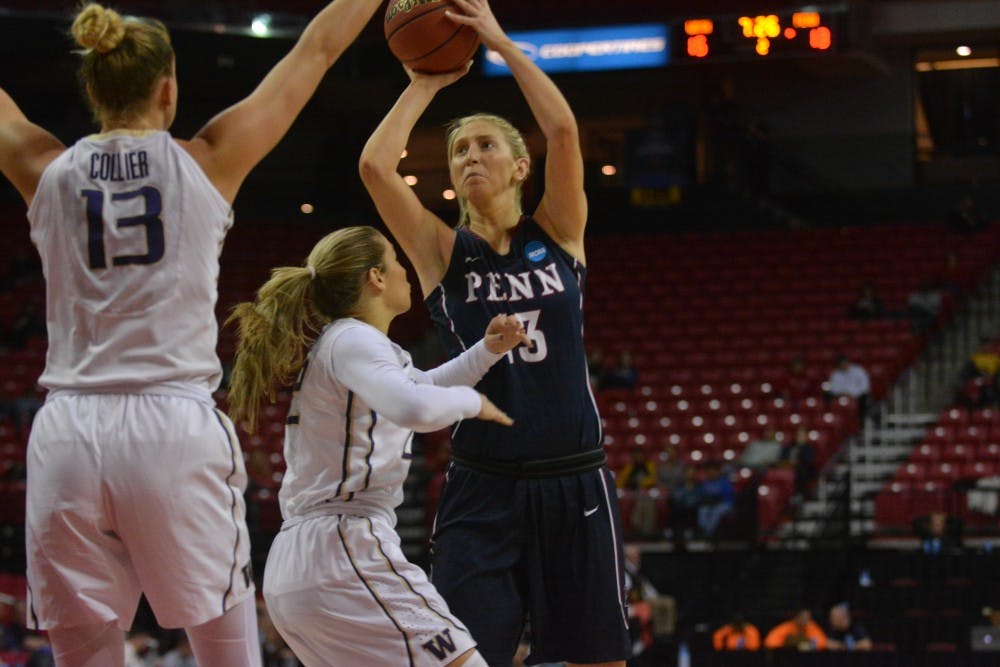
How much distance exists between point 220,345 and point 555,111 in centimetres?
1477

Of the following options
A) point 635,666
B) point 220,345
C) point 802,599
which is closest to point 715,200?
point 220,345

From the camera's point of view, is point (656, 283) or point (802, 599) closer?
point (802, 599)

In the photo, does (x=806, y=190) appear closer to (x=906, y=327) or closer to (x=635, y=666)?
(x=906, y=327)

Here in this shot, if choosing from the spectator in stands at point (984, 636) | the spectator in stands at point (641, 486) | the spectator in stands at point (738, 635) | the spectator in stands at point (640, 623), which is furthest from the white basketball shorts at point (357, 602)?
the spectator in stands at point (641, 486)

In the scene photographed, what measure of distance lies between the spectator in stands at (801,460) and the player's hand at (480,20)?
1015 centimetres

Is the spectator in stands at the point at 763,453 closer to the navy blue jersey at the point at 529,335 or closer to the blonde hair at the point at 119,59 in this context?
the navy blue jersey at the point at 529,335

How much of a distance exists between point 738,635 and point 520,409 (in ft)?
21.9

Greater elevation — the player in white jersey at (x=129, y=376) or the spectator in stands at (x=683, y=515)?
the player in white jersey at (x=129, y=376)

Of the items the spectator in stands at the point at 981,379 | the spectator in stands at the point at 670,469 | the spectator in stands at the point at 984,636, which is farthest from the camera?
the spectator in stands at the point at 981,379

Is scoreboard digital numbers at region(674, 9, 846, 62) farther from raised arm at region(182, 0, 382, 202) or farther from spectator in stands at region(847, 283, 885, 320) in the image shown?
raised arm at region(182, 0, 382, 202)

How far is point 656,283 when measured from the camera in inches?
770

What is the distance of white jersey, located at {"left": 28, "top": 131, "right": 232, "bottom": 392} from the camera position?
9.54 feet

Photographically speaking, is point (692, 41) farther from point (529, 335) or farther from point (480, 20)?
point (529, 335)

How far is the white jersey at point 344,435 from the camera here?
3.63 metres
